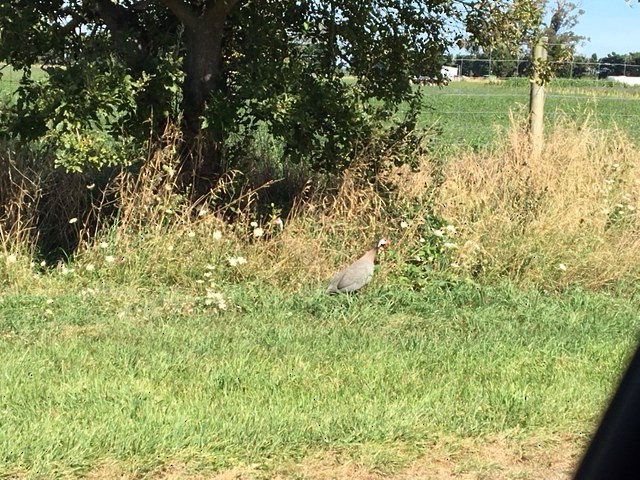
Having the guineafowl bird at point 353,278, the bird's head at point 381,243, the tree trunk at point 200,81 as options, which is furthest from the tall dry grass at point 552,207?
the tree trunk at point 200,81

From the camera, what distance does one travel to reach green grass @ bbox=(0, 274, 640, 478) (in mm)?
3984

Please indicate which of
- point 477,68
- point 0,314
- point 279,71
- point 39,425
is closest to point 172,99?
point 279,71

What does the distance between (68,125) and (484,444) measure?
4.22 meters

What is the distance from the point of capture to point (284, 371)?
4945mm

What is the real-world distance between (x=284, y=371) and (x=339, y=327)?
1.11m

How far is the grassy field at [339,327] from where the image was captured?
4004 mm

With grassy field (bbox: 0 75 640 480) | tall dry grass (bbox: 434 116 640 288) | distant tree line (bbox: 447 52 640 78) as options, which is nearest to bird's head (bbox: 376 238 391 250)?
grassy field (bbox: 0 75 640 480)

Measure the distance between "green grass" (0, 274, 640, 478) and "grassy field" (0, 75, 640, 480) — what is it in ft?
0.06

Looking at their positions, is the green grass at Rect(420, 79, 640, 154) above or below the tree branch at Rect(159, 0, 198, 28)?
below

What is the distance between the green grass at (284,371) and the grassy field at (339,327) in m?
0.02

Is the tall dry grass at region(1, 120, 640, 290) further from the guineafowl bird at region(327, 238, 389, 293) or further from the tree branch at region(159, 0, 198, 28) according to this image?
the tree branch at region(159, 0, 198, 28)

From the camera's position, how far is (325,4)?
7801 mm

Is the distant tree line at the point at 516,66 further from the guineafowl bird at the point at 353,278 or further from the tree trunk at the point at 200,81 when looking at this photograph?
the guineafowl bird at the point at 353,278

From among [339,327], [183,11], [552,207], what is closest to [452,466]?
[339,327]
